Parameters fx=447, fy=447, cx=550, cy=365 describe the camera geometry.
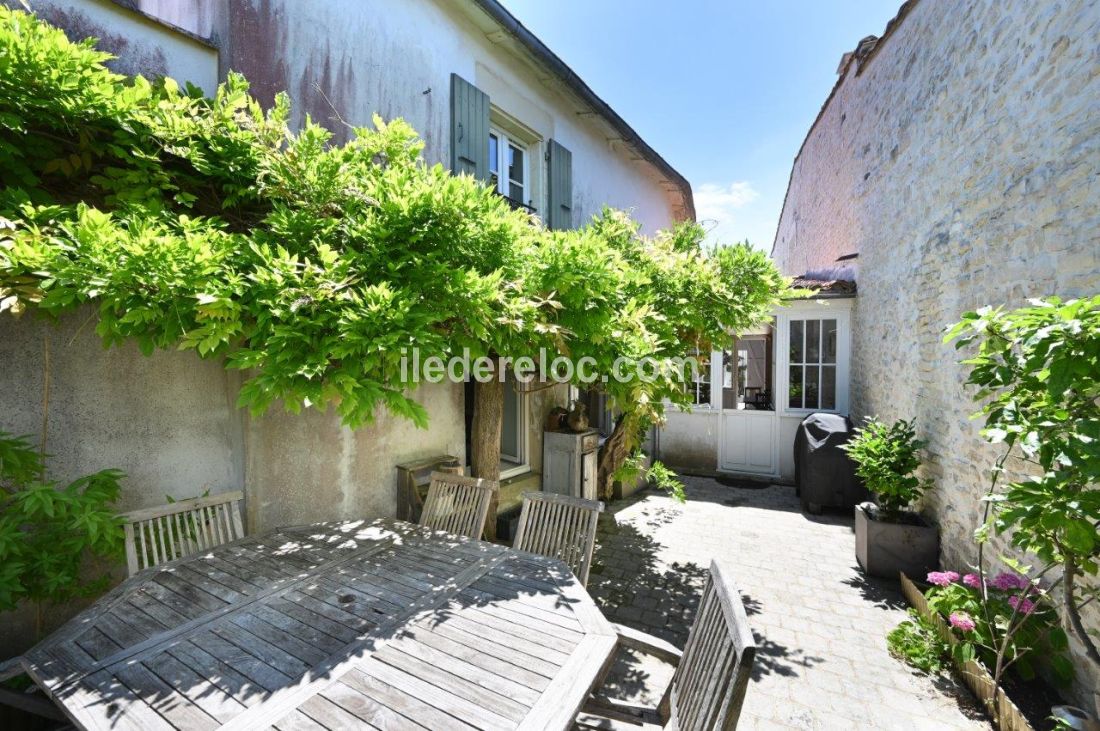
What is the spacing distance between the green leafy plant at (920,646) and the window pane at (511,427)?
4.63 meters

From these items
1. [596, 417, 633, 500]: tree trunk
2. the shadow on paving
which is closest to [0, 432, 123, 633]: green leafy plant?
the shadow on paving

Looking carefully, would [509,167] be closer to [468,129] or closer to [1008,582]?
[468,129]

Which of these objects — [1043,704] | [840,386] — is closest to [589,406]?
[840,386]

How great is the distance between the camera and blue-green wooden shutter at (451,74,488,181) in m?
5.32

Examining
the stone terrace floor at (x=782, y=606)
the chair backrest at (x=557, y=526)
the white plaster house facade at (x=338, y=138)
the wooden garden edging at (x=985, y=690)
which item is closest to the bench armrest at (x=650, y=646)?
the chair backrest at (x=557, y=526)

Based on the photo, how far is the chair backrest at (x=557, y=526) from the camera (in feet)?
10.5

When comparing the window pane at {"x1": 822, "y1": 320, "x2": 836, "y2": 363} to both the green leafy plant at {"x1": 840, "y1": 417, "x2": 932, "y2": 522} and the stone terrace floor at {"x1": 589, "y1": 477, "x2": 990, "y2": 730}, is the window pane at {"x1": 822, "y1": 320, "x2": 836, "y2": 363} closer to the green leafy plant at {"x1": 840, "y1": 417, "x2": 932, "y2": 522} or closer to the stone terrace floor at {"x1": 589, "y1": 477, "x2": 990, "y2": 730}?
the stone terrace floor at {"x1": 589, "y1": 477, "x2": 990, "y2": 730}

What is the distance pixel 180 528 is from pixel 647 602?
3.81m

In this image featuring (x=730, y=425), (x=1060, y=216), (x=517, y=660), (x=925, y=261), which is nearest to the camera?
(x=517, y=660)

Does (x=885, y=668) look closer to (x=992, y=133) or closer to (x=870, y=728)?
(x=870, y=728)

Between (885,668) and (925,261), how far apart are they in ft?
13.7

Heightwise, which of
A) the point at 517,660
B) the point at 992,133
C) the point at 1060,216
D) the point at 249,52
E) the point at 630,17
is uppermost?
the point at 630,17

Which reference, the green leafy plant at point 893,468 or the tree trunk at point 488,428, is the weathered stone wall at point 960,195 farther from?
the tree trunk at point 488,428

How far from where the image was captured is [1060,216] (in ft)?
9.50
